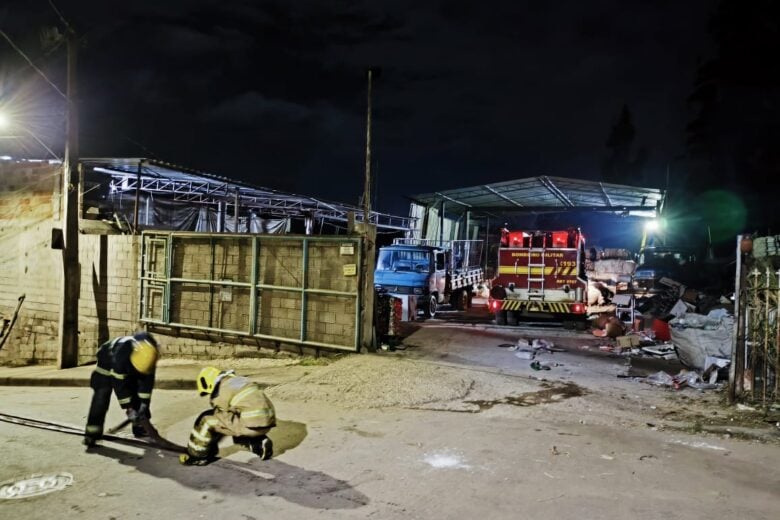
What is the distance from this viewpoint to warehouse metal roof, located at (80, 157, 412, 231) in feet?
43.6

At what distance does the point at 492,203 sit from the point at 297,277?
1565cm

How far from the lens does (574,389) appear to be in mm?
7961

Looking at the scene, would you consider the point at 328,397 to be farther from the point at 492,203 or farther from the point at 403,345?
the point at 492,203

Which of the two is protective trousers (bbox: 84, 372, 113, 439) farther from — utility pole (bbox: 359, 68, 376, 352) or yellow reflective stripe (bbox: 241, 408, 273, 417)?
utility pole (bbox: 359, 68, 376, 352)

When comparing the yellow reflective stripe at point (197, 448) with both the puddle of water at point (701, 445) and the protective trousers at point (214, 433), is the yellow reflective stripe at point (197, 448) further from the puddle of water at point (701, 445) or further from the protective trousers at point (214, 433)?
the puddle of water at point (701, 445)

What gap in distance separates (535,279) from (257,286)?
24.9 ft

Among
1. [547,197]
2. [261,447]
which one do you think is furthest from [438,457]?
[547,197]

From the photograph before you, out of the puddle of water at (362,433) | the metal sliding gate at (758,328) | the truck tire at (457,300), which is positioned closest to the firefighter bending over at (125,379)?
the puddle of water at (362,433)

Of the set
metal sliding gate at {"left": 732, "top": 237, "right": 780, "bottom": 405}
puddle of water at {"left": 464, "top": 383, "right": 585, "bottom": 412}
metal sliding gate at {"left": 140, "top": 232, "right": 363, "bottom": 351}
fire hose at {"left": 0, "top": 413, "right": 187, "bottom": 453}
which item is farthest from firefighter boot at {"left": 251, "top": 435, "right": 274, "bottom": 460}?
metal sliding gate at {"left": 732, "top": 237, "right": 780, "bottom": 405}

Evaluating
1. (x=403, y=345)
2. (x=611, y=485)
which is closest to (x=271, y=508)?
(x=611, y=485)

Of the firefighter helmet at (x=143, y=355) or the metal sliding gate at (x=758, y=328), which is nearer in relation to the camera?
the firefighter helmet at (x=143, y=355)

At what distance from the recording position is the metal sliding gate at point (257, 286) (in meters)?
9.88

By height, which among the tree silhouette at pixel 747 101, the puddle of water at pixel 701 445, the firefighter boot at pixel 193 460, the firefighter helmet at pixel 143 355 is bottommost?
the firefighter boot at pixel 193 460

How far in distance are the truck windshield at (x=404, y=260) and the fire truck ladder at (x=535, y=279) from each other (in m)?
3.20
